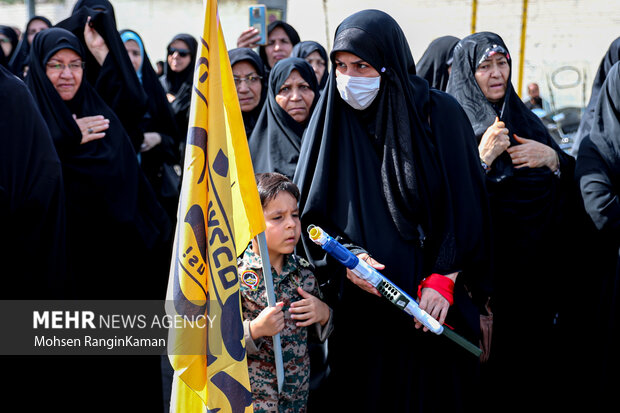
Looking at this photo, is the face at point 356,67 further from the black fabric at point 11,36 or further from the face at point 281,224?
the black fabric at point 11,36

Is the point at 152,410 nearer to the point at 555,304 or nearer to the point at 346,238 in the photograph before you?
the point at 346,238

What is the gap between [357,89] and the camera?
2.66m

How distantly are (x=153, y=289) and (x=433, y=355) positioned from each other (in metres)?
2.17

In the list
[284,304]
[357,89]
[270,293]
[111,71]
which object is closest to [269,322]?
[270,293]

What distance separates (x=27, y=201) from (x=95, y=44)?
171 cm

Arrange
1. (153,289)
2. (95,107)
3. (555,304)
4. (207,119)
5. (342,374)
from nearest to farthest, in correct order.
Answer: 1. (207,119)
2. (342,374)
3. (555,304)
4. (95,107)
5. (153,289)

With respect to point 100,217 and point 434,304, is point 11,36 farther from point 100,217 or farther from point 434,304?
point 434,304

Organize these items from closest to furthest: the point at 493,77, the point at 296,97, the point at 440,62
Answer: the point at 493,77, the point at 296,97, the point at 440,62

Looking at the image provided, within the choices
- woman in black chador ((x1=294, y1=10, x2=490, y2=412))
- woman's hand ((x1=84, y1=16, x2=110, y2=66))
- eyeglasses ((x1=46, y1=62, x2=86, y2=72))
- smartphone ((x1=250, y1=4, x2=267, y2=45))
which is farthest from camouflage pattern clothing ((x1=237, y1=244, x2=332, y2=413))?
smartphone ((x1=250, y1=4, x2=267, y2=45))

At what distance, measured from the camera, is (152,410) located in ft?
12.6

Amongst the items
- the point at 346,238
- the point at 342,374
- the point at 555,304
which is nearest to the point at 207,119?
the point at 346,238

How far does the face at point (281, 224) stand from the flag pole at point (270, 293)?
16 cm

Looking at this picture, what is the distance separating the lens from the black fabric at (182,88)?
19.0ft

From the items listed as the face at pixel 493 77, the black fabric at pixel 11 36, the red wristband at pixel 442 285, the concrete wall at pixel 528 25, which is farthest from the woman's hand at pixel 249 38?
the concrete wall at pixel 528 25
